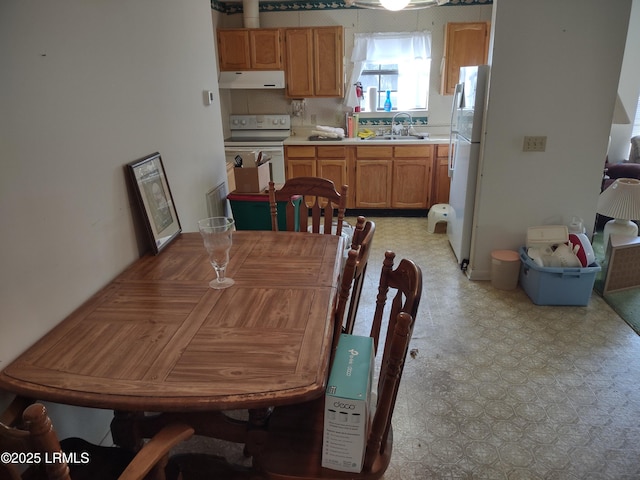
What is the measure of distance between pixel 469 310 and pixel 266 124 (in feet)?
11.7

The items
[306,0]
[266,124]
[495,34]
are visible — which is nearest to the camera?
[495,34]

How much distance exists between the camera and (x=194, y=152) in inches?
99.5

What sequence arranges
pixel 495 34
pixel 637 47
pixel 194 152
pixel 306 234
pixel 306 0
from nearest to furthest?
pixel 306 234 < pixel 194 152 < pixel 495 34 < pixel 637 47 < pixel 306 0

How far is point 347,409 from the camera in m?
1.07

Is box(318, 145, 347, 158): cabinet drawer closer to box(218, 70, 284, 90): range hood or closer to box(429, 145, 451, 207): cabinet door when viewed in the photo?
box(218, 70, 284, 90): range hood

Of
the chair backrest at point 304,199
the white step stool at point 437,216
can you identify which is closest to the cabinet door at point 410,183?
the white step stool at point 437,216

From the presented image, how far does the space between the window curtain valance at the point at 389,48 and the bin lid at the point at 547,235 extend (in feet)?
9.35

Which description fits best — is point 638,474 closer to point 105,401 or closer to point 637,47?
point 105,401

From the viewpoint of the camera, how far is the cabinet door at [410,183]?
486cm

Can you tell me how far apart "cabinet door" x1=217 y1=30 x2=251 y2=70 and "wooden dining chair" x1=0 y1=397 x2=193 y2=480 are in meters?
4.60

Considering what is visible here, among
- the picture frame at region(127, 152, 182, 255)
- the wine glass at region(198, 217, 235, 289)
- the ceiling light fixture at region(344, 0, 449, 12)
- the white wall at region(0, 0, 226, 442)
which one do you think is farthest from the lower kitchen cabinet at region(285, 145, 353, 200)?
the wine glass at region(198, 217, 235, 289)

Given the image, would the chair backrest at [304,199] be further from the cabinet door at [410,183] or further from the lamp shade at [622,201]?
the cabinet door at [410,183]

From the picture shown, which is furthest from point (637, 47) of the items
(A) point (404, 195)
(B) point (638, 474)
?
(B) point (638, 474)

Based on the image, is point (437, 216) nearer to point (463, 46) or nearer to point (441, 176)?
point (441, 176)
